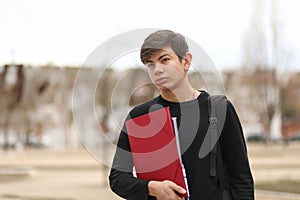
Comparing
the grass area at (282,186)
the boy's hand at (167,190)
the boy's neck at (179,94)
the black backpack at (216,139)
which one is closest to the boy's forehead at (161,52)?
the boy's neck at (179,94)

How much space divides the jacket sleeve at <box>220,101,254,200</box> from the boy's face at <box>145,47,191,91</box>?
0.25 metres

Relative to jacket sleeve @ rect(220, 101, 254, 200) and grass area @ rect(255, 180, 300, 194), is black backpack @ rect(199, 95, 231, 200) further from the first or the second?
grass area @ rect(255, 180, 300, 194)

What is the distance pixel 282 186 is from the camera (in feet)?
55.4

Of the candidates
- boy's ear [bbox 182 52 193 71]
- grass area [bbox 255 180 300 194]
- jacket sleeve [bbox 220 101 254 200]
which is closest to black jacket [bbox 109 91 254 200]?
jacket sleeve [bbox 220 101 254 200]

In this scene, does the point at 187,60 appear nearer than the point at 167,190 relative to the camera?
No

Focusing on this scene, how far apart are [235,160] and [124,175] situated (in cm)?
45

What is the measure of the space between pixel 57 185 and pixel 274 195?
7.67m

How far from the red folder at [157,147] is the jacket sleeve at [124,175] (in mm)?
59

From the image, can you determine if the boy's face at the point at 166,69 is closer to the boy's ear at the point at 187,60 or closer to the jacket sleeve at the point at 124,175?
the boy's ear at the point at 187,60

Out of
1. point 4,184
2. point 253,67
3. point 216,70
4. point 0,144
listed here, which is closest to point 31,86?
point 253,67

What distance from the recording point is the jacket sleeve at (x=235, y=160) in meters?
2.66

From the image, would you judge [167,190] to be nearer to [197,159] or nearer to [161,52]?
[197,159]

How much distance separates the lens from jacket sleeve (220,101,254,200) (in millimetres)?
2658

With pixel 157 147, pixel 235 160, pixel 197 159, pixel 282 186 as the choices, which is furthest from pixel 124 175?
pixel 282 186
